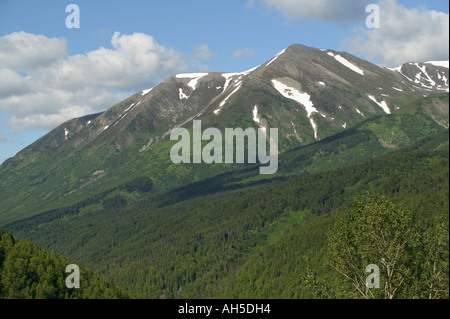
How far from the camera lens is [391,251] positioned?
50.3 meters

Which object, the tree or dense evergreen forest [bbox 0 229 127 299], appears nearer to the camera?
the tree

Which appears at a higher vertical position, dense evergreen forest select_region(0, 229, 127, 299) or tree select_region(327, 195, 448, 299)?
tree select_region(327, 195, 448, 299)

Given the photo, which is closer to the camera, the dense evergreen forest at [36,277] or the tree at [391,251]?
the tree at [391,251]

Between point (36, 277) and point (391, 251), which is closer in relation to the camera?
point (391, 251)

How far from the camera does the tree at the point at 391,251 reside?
1975 inches

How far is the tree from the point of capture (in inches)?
1975

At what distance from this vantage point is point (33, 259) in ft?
589

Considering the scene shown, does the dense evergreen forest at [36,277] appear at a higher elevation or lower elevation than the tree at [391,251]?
lower

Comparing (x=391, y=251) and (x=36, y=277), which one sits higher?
(x=391, y=251)
